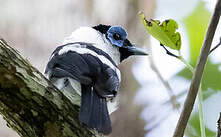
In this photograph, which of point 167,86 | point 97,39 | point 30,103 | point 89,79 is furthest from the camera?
point 97,39

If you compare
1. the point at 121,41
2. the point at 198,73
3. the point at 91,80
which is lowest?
the point at 198,73

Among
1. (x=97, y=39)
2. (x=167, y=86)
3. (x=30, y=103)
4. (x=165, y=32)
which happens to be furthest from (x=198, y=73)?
(x=97, y=39)

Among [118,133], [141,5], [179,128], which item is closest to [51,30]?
[141,5]

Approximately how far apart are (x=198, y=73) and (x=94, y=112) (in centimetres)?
39

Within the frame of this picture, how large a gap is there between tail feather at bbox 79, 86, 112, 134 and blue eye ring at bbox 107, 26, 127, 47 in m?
0.80

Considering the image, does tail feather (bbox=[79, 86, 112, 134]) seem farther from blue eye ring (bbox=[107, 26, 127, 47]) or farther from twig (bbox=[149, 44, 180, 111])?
blue eye ring (bbox=[107, 26, 127, 47])

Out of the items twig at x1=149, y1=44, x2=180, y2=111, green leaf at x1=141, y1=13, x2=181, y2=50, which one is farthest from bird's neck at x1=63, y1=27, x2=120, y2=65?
green leaf at x1=141, y1=13, x2=181, y2=50

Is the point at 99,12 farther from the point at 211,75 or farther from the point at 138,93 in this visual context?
the point at 211,75

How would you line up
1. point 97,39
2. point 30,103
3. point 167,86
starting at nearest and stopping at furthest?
point 30,103
point 167,86
point 97,39

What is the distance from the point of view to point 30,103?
138 centimetres

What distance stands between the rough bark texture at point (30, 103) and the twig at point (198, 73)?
36 centimetres

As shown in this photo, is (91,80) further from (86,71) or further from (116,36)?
Answer: (116,36)

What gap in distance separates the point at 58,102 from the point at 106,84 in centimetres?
20

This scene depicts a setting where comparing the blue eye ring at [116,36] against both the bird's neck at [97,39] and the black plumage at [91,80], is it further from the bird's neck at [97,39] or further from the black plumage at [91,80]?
the black plumage at [91,80]
